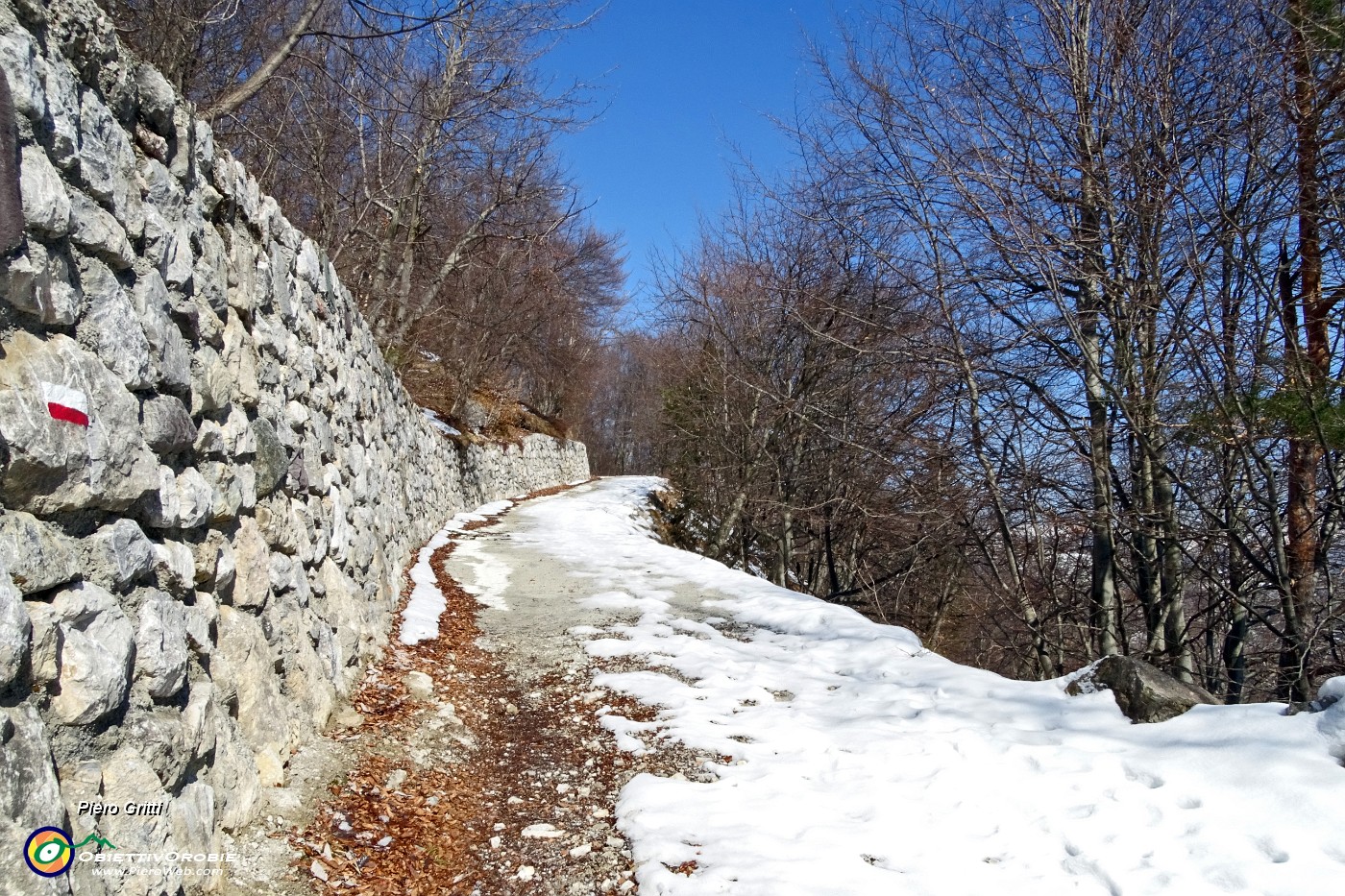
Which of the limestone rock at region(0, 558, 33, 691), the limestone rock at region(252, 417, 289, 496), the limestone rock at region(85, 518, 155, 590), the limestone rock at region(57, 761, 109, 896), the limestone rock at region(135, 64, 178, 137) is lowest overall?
the limestone rock at region(57, 761, 109, 896)

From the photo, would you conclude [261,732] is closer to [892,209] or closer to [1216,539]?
[1216,539]

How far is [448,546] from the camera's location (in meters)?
9.49

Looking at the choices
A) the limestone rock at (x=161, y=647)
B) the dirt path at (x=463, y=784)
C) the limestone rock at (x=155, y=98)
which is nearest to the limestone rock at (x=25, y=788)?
the limestone rock at (x=161, y=647)

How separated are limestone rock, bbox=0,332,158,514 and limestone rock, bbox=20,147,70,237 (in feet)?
0.94

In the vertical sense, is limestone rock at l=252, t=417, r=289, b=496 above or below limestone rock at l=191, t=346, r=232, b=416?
below

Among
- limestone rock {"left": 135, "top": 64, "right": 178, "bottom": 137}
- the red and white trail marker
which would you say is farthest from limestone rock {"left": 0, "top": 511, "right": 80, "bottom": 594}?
limestone rock {"left": 135, "top": 64, "right": 178, "bottom": 137}

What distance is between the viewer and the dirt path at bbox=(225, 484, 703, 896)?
8.78 ft

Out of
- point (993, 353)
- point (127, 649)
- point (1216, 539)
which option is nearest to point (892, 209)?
point (993, 353)

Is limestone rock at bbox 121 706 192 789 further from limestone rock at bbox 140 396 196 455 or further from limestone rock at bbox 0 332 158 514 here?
limestone rock at bbox 140 396 196 455

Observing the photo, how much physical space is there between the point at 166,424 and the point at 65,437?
0.58 meters

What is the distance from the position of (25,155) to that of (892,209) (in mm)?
6080

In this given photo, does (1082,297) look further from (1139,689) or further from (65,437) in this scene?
(65,437)

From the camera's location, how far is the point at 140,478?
7.49 ft

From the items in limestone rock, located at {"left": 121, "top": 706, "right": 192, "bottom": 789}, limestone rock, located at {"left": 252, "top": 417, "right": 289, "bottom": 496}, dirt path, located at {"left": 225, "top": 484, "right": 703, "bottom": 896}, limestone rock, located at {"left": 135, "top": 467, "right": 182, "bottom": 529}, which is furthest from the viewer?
limestone rock, located at {"left": 252, "top": 417, "right": 289, "bottom": 496}
